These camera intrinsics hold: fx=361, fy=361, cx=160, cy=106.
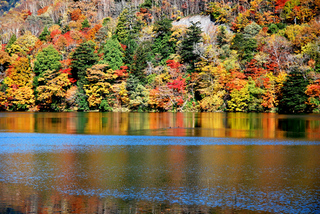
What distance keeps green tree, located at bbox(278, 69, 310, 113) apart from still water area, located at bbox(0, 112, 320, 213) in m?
31.6

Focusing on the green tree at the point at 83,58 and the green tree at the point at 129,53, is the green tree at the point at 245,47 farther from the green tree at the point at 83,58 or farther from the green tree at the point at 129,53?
the green tree at the point at 83,58

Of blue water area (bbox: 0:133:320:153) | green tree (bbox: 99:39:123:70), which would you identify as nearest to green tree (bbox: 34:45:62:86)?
green tree (bbox: 99:39:123:70)

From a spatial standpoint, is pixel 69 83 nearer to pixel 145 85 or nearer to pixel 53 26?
pixel 145 85

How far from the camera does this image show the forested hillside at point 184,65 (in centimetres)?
5944

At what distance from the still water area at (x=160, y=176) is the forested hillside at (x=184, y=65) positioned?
3660 centimetres

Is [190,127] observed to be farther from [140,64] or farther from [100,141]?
[140,64]

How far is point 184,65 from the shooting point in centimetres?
7006

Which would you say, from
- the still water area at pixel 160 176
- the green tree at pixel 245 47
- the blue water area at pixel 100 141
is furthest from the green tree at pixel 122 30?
the still water area at pixel 160 176

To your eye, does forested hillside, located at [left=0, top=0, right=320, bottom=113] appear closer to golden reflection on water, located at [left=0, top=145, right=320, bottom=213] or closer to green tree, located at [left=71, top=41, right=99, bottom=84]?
green tree, located at [left=71, top=41, right=99, bottom=84]

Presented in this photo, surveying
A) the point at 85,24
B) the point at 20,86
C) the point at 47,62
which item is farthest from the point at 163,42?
the point at 20,86

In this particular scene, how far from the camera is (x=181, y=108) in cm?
6569

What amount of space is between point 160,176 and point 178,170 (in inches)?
54.2

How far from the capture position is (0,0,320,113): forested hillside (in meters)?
59.4

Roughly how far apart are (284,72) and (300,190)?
167 ft
